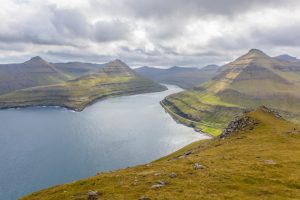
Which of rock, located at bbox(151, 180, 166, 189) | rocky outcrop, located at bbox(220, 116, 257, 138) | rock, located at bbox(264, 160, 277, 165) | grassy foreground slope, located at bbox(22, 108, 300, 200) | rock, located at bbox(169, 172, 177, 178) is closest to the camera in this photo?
grassy foreground slope, located at bbox(22, 108, 300, 200)

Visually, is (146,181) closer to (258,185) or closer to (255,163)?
(258,185)

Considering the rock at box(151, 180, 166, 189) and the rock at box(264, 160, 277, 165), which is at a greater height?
the rock at box(151, 180, 166, 189)

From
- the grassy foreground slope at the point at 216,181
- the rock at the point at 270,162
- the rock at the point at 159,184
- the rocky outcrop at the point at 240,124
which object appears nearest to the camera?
the grassy foreground slope at the point at 216,181

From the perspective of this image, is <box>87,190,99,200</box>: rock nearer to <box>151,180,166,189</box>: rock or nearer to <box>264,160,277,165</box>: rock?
<box>151,180,166,189</box>: rock

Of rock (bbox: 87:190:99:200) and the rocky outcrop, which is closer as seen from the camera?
rock (bbox: 87:190:99:200)

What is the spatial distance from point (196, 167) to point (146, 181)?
49.0 feet

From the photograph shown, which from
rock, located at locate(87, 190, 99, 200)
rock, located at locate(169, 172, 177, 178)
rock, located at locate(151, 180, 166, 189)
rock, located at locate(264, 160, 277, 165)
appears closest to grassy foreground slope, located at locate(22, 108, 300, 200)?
rock, located at locate(264, 160, 277, 165)

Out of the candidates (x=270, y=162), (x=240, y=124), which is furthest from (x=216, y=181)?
(x=240, y=124)

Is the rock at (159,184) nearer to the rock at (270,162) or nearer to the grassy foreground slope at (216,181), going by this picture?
the grassy foreground slope at (216,181)

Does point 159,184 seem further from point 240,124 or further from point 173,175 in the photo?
point 240,124

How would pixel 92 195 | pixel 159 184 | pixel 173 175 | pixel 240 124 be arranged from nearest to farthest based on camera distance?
pixel 159 184, pixel 92 195, pixel 173 175, pixel 240 124

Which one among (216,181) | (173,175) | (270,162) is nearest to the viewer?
(216,181)

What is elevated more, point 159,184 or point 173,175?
point 173,175

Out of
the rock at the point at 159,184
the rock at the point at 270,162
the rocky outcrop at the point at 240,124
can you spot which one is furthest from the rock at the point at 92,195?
the rocky outcrop at the point at 240,124
